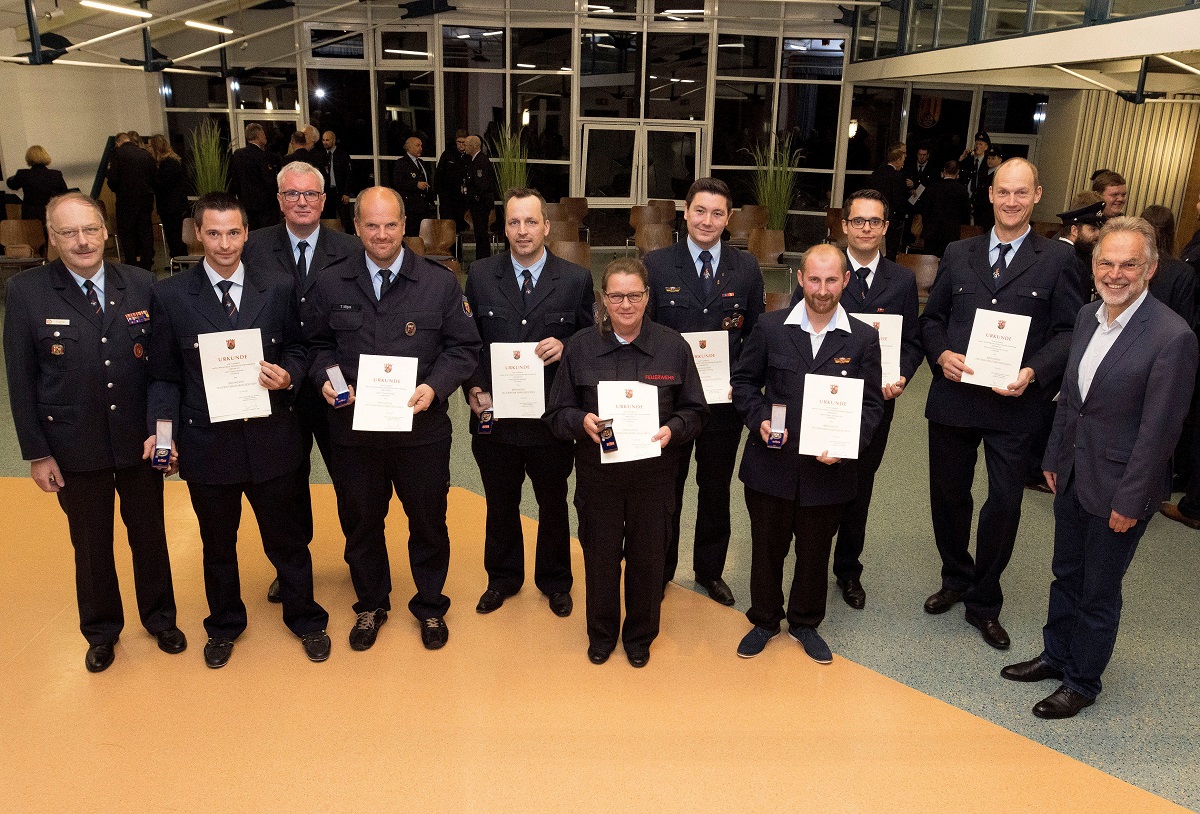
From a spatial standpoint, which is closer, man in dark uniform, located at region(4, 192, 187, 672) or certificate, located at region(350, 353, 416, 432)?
man in dark uniform, located at region(4, 192, 187, 672)

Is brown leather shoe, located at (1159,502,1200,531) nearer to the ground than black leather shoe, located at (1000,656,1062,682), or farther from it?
farther from it

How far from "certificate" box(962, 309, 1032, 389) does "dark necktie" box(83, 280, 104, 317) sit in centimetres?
332

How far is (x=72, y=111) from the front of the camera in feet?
43.4

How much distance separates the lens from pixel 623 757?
3055 mm

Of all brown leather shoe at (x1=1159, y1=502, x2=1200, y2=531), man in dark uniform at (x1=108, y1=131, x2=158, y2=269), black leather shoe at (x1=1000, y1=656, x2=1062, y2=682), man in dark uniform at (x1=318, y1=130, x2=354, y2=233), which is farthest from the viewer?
man in dark uniform at (x1=318, y1=130, x2=354, y2=233)

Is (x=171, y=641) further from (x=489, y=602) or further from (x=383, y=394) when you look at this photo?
(x=383, y=394)

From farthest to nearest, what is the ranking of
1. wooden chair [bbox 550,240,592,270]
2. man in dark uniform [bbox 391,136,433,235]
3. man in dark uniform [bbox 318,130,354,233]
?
man in dark uniform [bbox 318,130,354,233]
man in dark uniform [bbox 391,136,433,235]
wooden chair [bbox 550,240,592,270]

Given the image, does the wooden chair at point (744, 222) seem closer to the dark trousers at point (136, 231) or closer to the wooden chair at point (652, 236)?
the wooden chair at point (652, 236)

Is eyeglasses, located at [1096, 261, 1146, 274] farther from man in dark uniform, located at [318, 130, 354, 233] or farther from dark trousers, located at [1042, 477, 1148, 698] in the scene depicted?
man in dark uniform, located at [318, 130, 354, 233]

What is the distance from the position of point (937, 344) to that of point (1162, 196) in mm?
12762

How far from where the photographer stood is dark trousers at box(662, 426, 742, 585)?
3.84 meters

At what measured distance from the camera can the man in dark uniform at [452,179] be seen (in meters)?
12.1

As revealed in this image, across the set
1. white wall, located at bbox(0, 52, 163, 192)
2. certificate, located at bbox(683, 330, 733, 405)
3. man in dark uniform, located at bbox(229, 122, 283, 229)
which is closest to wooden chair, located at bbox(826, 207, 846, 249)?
man in dark uniform, located at bbox(229, 122, 283, 229)

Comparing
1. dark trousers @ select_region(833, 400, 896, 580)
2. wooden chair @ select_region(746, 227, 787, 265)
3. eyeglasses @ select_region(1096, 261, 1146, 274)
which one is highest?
eyeglasses @ select_region(1096, 261, 1146, 274)
